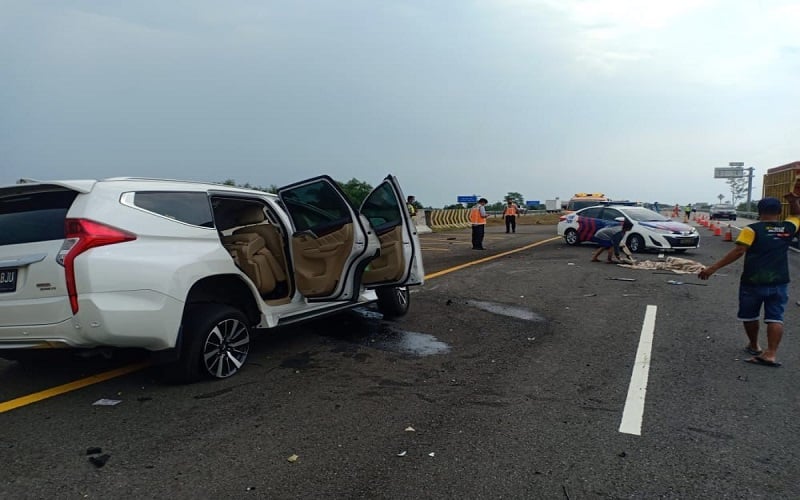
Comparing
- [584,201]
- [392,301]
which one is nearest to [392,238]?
[392,301]

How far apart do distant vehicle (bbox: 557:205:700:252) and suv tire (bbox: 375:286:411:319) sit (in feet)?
33.7

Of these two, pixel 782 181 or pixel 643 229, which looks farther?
pixel 782 181

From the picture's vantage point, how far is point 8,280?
3984 millimetres

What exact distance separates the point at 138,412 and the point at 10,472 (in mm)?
950

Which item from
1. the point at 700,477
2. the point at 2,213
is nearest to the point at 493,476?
the point at 700,477

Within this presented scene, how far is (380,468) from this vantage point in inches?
125

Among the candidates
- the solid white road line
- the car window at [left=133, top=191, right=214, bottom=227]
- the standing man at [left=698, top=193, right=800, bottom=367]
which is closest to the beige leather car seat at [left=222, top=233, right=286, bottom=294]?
the car window at [left=133, top=191, right=214, bottom=227]

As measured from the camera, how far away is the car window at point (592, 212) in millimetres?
17078

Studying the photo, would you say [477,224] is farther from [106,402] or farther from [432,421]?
[106,402]

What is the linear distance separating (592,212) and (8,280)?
16.1m

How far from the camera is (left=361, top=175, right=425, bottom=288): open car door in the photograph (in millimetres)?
6137

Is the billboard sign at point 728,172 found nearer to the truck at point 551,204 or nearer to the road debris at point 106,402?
the truck at point 551,204

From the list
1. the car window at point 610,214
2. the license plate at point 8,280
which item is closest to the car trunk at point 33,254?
the license plate at point 8,280

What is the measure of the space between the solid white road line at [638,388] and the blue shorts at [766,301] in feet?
3.21
